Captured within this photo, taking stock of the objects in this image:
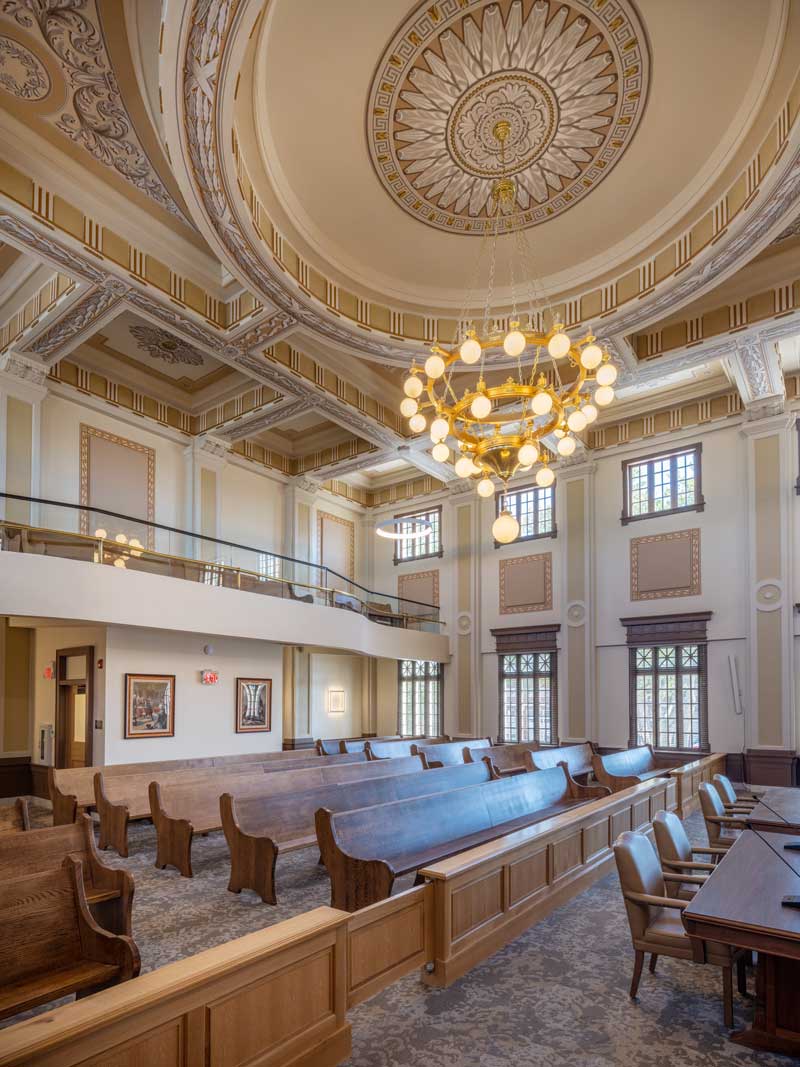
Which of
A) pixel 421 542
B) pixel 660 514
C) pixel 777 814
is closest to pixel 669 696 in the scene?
pixel 660 514

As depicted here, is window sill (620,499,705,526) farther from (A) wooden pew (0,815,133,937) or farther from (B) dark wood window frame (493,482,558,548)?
(A) wooden pew (0,815,133,937)

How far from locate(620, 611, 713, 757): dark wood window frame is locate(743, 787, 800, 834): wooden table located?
17.0 ft

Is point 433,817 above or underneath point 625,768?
above

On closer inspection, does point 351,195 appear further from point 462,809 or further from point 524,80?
point 462,809

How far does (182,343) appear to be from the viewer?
1129 centimetres

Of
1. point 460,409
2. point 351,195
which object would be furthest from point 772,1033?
point 351,195

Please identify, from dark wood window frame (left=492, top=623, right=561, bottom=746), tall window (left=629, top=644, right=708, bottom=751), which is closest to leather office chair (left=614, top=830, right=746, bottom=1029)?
tall window (left=629, top=644, right=708, bottom=751)

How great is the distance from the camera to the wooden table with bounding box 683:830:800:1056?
2.94 meters

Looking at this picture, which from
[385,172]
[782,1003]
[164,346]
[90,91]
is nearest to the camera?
[782,1003]

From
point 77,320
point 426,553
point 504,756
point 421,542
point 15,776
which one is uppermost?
point 77,320

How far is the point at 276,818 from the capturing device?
626 centimetres

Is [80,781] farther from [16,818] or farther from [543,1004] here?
[543,1004]

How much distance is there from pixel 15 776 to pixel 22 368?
6.27m

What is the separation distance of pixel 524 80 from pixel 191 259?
435cm
